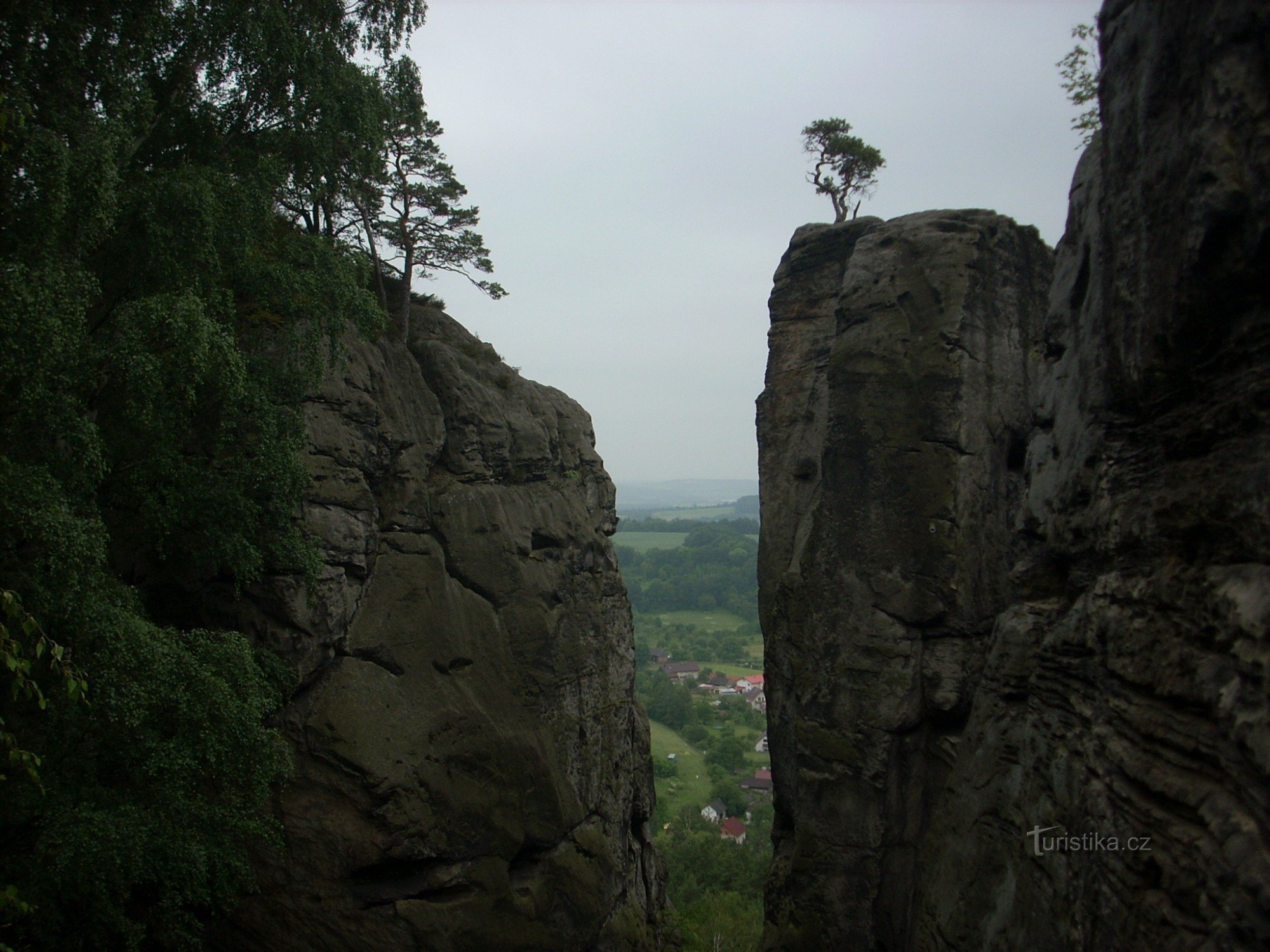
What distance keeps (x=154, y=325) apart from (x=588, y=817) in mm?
14564

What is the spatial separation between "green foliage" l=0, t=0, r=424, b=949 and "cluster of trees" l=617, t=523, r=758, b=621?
400ft

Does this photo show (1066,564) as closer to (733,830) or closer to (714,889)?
(714,889)

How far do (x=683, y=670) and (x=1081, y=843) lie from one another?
96.7 m

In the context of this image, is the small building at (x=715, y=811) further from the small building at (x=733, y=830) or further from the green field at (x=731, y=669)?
the green field at (x=731, y=669)

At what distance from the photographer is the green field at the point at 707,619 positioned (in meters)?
130

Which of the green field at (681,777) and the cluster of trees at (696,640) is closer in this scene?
the green field at (681,777)

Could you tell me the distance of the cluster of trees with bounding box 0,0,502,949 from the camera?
10.9m

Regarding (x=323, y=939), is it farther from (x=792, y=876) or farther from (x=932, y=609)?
(x=932, y=609)


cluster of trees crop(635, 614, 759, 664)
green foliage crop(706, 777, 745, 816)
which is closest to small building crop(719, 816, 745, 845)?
green foliage crop(706, 777, 745, 816)

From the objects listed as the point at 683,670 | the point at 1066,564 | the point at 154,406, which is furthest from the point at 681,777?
the point at 1066,564

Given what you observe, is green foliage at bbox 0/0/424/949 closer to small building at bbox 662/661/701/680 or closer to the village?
the village

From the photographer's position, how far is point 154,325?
40.2 feet

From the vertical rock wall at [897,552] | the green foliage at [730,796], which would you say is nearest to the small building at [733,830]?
the green foliage at [730,796]

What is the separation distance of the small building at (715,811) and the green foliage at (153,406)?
1681 inches
